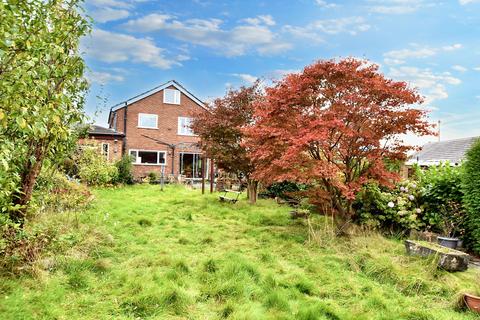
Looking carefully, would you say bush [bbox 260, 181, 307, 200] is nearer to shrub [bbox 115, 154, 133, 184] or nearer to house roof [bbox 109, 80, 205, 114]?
shrub [bbox 115, 154, 133, 184]

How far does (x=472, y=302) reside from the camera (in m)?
4.55

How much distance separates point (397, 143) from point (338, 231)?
252cm

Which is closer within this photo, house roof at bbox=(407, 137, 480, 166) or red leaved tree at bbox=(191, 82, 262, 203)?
red leaved tree at bbox=(191, 82, 262, 203)

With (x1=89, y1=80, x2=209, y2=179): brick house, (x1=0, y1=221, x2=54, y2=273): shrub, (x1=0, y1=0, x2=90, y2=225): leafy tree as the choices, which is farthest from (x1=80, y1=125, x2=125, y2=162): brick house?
(x1=0, y1=221, x2=54, y2=273): shrub

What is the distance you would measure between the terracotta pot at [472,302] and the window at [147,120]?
2652 cm

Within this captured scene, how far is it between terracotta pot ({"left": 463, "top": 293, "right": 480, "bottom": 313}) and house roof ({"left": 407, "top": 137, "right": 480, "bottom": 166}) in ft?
74.3

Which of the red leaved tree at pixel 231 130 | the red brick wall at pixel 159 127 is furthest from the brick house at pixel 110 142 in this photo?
the red leaved tree at pixel 231 130

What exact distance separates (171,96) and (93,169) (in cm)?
1424

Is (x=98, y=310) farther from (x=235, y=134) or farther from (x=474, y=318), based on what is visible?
(x=235, y=134)

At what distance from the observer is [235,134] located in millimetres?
14203

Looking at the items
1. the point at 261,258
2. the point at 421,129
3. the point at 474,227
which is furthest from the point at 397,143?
the point at 261,258

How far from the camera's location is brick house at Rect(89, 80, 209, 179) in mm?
27797

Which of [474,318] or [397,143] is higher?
[397,143]

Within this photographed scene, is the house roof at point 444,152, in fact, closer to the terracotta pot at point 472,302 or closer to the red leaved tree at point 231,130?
the red leaved tree at point 231,130
